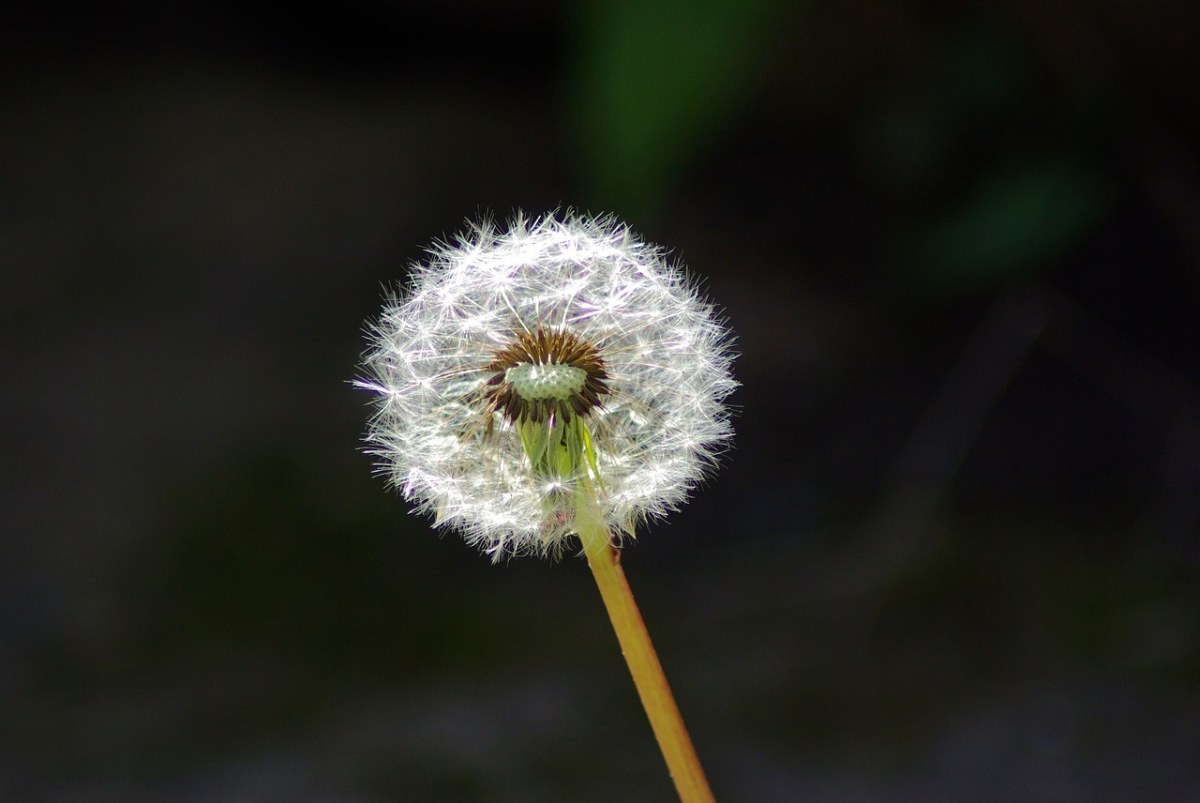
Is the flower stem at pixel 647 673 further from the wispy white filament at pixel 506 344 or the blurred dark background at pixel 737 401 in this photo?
the blurred dark background at pixel 737 401

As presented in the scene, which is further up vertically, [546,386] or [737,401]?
[737,401]

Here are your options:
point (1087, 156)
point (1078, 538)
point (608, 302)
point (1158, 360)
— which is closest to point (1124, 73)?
point (1087, 156)

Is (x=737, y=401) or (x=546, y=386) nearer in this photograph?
(x=546, y=386)

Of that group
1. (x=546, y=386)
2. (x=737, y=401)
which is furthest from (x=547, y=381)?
(x=737, y=401)

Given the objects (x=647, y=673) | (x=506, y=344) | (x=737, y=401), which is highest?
(x=737, y=401)

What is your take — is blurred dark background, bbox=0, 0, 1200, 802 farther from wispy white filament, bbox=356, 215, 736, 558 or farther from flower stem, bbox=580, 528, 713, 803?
flower stem, bbox=580, 528, 713, 803

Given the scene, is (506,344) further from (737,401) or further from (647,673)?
(737,401)

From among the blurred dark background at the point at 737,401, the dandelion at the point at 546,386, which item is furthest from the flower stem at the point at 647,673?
the blurred dark background at the point at 737,401

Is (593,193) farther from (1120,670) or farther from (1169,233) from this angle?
(1169,233)
